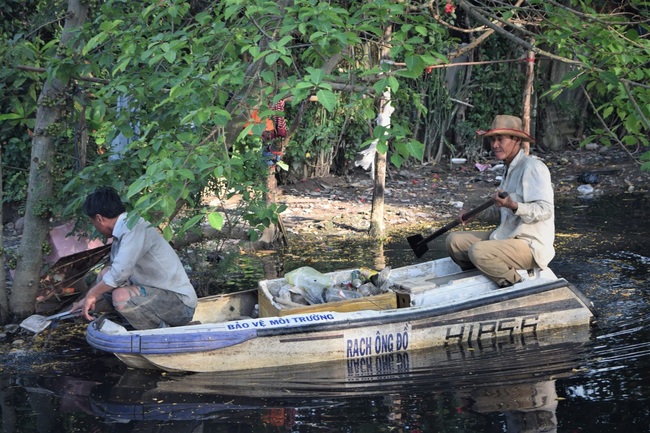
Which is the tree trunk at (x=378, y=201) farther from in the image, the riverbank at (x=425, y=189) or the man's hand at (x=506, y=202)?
the man's hand at (x=506, y=202)

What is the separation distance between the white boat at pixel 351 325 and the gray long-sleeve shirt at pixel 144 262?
1.01ft

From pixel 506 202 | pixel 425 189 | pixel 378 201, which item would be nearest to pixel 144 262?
pixel 506 202

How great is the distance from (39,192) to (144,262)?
1550 mm

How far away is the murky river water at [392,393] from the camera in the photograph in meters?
5.00

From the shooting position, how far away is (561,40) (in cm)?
616

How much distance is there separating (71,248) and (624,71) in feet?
14.9

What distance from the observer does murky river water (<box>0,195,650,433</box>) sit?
5.00m

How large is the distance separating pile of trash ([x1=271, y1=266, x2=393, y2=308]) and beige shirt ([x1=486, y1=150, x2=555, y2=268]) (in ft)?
3.24

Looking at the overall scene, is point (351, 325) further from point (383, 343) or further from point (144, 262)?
point (144, 262)

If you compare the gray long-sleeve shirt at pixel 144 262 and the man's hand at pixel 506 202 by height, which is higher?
the man's hand at pixel 506 202

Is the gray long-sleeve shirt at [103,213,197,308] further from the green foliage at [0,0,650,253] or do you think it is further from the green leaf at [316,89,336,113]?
the green leaf at [316,89,336,113]

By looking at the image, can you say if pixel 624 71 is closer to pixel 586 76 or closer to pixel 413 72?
pixel 586 76

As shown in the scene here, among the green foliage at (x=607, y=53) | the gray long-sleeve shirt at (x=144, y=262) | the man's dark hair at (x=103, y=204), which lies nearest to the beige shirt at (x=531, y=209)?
the green foliage at (x=607, y=53)

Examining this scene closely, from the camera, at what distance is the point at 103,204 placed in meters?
5.83
